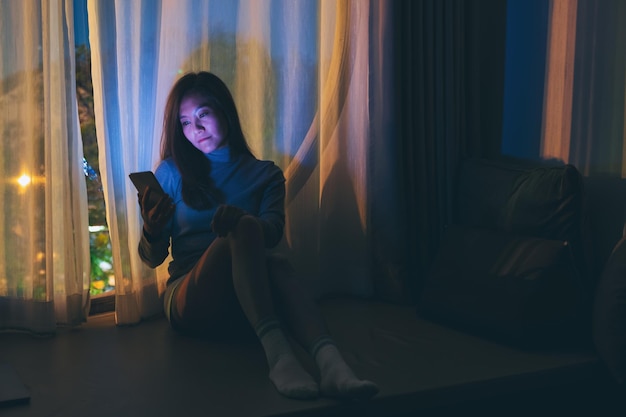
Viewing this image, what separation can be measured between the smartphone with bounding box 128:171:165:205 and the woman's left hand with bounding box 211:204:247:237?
216 millimetres

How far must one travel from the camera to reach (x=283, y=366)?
6.64 ft

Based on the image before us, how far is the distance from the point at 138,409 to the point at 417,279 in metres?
1.28

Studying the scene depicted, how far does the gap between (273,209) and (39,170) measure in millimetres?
682

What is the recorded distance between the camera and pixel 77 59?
2.51 metres

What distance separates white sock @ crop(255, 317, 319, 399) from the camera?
1.94m

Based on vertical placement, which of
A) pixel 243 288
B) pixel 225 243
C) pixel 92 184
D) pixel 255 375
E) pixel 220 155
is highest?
pixel 220 155

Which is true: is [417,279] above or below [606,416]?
above

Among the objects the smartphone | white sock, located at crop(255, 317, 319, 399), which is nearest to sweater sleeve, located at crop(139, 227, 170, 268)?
the smartphone

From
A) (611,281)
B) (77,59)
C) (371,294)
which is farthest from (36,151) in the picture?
(611,281)

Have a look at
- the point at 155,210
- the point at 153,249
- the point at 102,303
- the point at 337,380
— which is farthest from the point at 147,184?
the point at 337,380

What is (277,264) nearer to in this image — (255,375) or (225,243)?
(225,243)

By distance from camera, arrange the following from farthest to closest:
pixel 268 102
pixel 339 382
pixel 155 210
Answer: pixel 268 102 < pixel 155 210 < pixel 339 382

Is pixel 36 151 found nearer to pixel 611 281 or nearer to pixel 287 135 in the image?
pixel 287 135

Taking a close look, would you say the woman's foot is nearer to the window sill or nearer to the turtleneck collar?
the turtleneck collar
